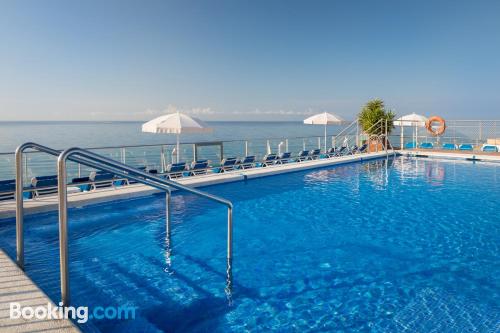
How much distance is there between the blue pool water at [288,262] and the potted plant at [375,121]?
31.3 feet

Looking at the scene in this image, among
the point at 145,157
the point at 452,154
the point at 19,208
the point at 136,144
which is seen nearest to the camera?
the point at 19,208

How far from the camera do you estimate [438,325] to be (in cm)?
313

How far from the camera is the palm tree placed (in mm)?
17938

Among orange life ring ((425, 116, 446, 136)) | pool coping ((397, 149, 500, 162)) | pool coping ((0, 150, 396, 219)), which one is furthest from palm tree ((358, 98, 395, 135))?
pool coping ((0, 150, 396, 219))

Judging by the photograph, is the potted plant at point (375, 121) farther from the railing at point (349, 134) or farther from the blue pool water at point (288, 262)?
the blue pool water at point (288, 262)

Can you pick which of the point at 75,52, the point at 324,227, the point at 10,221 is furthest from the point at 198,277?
the point at 75,52

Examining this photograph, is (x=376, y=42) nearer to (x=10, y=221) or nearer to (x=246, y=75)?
(x=246, y=75)

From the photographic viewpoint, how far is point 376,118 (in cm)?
1794

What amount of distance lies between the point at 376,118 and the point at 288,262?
591 inches

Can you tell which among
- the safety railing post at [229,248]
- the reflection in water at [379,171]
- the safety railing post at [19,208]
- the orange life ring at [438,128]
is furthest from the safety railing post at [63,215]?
the orange life ring at [438,128]

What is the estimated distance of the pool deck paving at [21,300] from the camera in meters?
2.31

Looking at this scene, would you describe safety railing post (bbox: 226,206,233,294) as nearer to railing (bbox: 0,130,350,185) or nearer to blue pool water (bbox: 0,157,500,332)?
blue pool water (bbox: 0,157,500,332)

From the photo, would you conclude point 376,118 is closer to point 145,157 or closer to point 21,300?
point 145,157

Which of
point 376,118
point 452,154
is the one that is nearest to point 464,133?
point 452,154
